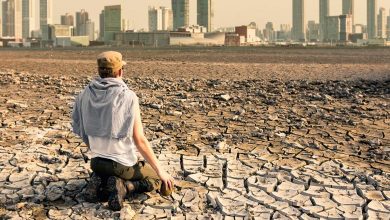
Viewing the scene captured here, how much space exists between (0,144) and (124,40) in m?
154

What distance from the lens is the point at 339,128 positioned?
8250 millimetres

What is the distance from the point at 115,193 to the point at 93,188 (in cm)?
26

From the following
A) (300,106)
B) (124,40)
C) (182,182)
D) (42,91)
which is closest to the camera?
(182,182)

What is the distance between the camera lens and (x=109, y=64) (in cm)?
431

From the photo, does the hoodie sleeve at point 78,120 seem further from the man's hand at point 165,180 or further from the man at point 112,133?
the man's hand at point 165,180

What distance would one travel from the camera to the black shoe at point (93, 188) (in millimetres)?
4598

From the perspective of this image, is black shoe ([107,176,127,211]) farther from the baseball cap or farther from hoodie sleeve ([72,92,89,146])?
the baseball cap

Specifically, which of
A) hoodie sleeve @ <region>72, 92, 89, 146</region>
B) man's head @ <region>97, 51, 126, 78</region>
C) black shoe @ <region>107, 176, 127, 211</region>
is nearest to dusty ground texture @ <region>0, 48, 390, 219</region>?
black shoe @ <region>107, 176, 127, 211</region>

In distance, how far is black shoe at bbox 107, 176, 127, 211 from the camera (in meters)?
4.47

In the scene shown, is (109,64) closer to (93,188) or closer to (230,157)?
(93,188)

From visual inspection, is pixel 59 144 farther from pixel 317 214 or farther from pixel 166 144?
pixel 317 214

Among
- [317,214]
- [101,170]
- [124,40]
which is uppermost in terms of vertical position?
[124,40]

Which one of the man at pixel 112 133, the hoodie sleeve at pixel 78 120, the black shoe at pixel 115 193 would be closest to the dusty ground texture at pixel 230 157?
the black shoe at pixel 115 193

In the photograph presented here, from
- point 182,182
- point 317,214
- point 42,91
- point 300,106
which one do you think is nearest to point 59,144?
point 182,182
